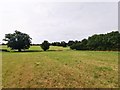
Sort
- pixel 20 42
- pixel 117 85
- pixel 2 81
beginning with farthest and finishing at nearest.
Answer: pixel 20 42
pixel 2 81
pixel 117 85

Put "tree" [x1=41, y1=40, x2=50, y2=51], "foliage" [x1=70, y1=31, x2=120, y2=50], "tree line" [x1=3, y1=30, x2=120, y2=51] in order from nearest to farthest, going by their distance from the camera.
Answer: "foliage" [x1=70, y1=31, x2=120, y2=50], "tree line" [x1=3, y1=30, x2=120, y2=51], "tree" [x1=41, y1=40, x2=50, y2=51]

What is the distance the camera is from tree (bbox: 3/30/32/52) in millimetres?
94875

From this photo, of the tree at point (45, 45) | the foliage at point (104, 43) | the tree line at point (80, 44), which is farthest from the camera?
the tree at point (45, 45)

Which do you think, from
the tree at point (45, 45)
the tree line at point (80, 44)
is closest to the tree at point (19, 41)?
the tree line at point (80, 44)

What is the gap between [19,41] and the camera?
3794 inches

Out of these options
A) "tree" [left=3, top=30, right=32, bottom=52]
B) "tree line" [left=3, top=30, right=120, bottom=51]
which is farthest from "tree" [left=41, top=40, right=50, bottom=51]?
"tree" [left=3, top=30, right=32, bottom=52]

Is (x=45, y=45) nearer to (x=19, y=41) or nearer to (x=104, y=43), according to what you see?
(x=19, y=41)

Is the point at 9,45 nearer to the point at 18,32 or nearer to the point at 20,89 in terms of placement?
the point at 18,32

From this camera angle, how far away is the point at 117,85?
1416 cm

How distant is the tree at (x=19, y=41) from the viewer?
94875 mm

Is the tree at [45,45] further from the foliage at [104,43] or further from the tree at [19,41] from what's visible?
the foliage at [104,43]

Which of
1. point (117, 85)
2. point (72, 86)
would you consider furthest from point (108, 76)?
point (72, 86)

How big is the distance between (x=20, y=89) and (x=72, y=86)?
3118 mm

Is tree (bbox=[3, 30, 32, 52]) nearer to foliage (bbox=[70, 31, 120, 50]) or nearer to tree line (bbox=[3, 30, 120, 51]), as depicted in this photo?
tree line (bbox=[3, 30, 120, 51])
